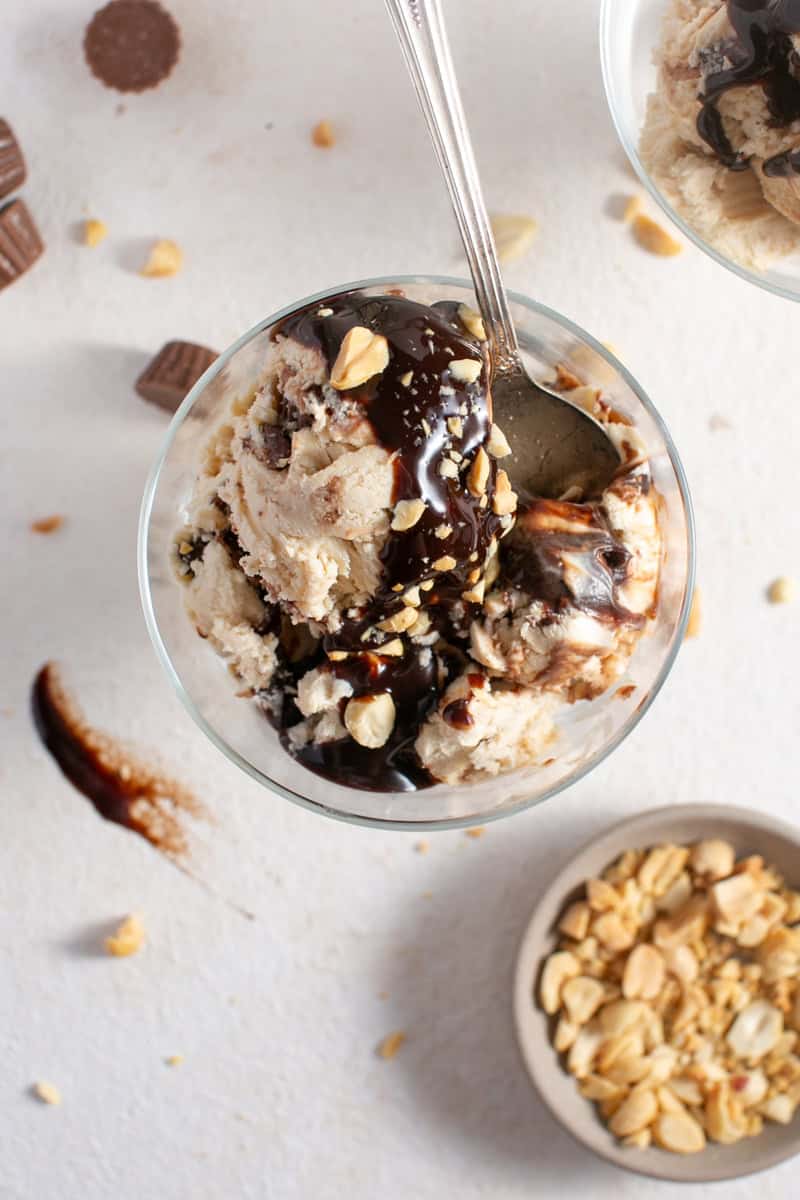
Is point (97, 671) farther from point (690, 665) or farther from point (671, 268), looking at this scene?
point (671, 268)

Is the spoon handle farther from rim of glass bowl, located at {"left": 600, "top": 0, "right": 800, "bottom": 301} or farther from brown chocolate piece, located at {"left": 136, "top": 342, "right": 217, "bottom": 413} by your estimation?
brown chocolate piece, located at {"left": 136, "top": 342, "right": 217, "bottom": 413}

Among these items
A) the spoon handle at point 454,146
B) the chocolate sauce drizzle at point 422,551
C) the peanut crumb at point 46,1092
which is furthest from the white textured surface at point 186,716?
the chocolate sauce drizzle at point 422,551

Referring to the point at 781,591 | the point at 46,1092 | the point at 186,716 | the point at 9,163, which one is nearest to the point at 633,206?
the point at 781,591

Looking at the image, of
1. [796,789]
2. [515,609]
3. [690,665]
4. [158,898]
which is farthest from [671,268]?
[158,898]

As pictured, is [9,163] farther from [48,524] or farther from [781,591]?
[781,591]

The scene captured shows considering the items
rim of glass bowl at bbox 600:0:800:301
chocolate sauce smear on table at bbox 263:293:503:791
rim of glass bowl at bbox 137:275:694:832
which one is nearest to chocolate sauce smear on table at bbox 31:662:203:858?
rim of glass bowl at bbox 137:275:694:832

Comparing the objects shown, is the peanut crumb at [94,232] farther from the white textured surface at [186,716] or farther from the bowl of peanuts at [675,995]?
the bowl of peanuts at [675,995]
